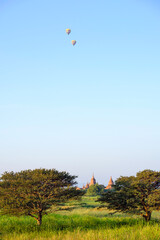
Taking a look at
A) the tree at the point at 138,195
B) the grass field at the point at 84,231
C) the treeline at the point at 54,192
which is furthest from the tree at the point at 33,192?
the tree at the point at 138,195

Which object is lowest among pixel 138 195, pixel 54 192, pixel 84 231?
pixel 84 231

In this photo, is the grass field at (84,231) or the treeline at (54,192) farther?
the treeline at (54,192)

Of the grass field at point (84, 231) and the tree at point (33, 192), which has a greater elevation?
the tree at point (33, 192)

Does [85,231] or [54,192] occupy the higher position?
[54,192]

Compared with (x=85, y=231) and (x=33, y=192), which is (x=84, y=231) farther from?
(x=33, y=192)

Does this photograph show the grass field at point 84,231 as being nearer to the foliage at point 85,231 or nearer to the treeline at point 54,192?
the foliage at point 85,231

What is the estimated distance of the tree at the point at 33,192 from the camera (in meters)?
18.0

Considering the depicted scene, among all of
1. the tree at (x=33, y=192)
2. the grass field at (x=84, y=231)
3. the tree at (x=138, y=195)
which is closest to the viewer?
the grass field at (x=84, y=231)

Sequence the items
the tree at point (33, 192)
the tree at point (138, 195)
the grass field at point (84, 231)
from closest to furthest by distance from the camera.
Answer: the grass field at point (84, 231) → the tree at point (33, 192) → the tree at point (138, 195)

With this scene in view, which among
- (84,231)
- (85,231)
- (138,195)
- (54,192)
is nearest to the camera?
(85,231)

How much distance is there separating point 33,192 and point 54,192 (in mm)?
1540

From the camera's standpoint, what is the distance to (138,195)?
19.6 metres

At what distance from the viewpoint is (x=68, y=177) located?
1981 cm

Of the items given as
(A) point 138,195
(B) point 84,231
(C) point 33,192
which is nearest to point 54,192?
(C) point 33,192
